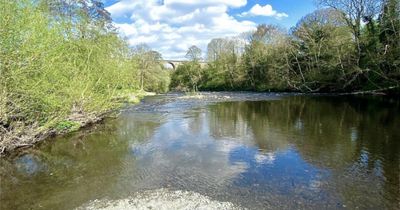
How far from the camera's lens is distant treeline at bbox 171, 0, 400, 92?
40.2 m

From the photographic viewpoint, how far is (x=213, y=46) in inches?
3433

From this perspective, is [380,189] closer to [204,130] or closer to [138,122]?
[204,130]

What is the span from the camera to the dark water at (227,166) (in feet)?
31.9

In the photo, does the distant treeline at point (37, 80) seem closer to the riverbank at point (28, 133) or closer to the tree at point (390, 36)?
the riverbank at point (28, 133)

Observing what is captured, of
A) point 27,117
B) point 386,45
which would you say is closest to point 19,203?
point 27,117

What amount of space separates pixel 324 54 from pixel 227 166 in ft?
138

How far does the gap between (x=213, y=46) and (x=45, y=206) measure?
80.0 m

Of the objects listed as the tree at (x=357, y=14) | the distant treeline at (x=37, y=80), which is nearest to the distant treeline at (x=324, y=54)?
the tree at (x=357, y=14)

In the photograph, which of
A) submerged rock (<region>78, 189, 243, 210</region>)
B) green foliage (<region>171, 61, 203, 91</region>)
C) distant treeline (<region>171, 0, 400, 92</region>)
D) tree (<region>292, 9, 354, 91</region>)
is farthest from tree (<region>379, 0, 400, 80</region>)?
green foliage (<region>171, 61, 203, 91</region>)

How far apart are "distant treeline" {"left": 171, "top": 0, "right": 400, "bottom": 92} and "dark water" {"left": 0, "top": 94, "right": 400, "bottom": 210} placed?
2229 centimetres

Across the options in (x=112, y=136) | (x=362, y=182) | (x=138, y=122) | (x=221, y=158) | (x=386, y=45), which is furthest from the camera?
(x=386, y=45)

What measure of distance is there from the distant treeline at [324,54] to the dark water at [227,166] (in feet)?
73.1

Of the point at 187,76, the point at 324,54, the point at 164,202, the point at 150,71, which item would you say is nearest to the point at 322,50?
the point at 324,54

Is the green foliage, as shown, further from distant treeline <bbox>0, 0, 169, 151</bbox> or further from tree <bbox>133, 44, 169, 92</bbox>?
distant treeline <bbox>0, 0, 169, 151</bbox>
